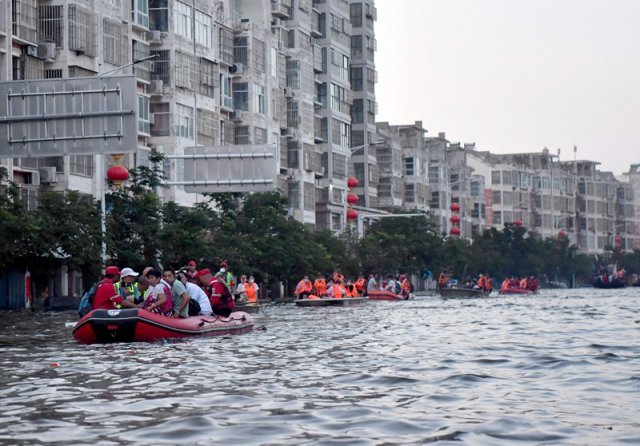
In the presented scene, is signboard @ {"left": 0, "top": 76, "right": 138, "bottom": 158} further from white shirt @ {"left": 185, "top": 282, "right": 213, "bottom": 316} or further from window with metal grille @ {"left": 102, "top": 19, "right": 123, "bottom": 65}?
window with metal grille @ {"left": 102, "top": 19, "right": 123, "bottom": 65}

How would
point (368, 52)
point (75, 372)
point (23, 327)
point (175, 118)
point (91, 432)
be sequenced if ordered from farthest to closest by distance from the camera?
point (368, 52)
point (175, 118)
point (23, 327)
point (75, 372)
point (91, 432)

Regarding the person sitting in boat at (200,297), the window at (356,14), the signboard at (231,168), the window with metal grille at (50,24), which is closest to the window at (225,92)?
the window with metal grille at (50,24)

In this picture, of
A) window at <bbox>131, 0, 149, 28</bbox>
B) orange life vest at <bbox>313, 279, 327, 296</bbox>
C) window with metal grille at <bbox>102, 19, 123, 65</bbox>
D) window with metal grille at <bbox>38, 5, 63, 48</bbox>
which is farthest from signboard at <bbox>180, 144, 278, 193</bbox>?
window at <bbox>131, 0, 149, 28</bbox>

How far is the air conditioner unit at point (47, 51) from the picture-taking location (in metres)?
55.4

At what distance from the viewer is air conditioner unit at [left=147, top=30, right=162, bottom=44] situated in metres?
64.9

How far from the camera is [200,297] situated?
95.2ft

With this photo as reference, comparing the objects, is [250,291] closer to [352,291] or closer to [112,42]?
[352,291]

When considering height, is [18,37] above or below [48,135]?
above

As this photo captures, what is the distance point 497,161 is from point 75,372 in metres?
146

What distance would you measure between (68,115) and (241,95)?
39266 mm

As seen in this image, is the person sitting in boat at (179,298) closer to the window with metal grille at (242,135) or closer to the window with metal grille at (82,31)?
the window with metal grille at (82,31)

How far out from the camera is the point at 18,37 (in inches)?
2109

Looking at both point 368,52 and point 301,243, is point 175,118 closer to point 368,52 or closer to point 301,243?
point 301,243

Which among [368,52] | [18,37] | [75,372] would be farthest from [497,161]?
[75,372]
